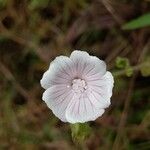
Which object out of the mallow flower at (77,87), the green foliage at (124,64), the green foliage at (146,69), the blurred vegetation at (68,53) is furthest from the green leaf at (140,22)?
the mallow flower at (77,87)

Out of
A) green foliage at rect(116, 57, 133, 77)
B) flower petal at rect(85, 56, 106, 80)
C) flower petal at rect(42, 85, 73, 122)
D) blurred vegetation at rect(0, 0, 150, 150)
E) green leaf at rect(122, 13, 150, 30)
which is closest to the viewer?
flower petal at rect(85, 56, 106, 80)

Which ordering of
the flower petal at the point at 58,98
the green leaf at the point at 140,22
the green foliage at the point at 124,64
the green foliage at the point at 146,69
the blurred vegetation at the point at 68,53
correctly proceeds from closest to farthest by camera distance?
the flower petal at the point at 58,98 → the green foliage at the point at 124,64 → the green foliage at the point at 146,69 → the green leaf at the point at 140,22 → the blurred vegetation at the point at 68,53

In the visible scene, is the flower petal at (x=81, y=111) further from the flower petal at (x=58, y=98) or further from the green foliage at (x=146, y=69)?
the green foliage at (x=146, y=69)

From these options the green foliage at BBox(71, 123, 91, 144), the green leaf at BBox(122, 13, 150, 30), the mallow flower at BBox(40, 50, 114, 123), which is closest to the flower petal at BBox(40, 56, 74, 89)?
the mallow flower at BBox(40, 50, 114, 123)

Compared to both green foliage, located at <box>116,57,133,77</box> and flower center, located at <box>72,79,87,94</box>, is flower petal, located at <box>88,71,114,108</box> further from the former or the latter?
green foliage, located at <box>116,57,133,77</box>

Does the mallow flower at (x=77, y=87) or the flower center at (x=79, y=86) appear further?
the flower center at (x=79, y=86)

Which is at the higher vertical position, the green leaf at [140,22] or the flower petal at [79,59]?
the green leaf at [140,22]

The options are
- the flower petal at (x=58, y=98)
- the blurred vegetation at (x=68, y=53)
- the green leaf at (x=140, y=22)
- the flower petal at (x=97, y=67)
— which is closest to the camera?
the flower petal at (x=97, y=67)
